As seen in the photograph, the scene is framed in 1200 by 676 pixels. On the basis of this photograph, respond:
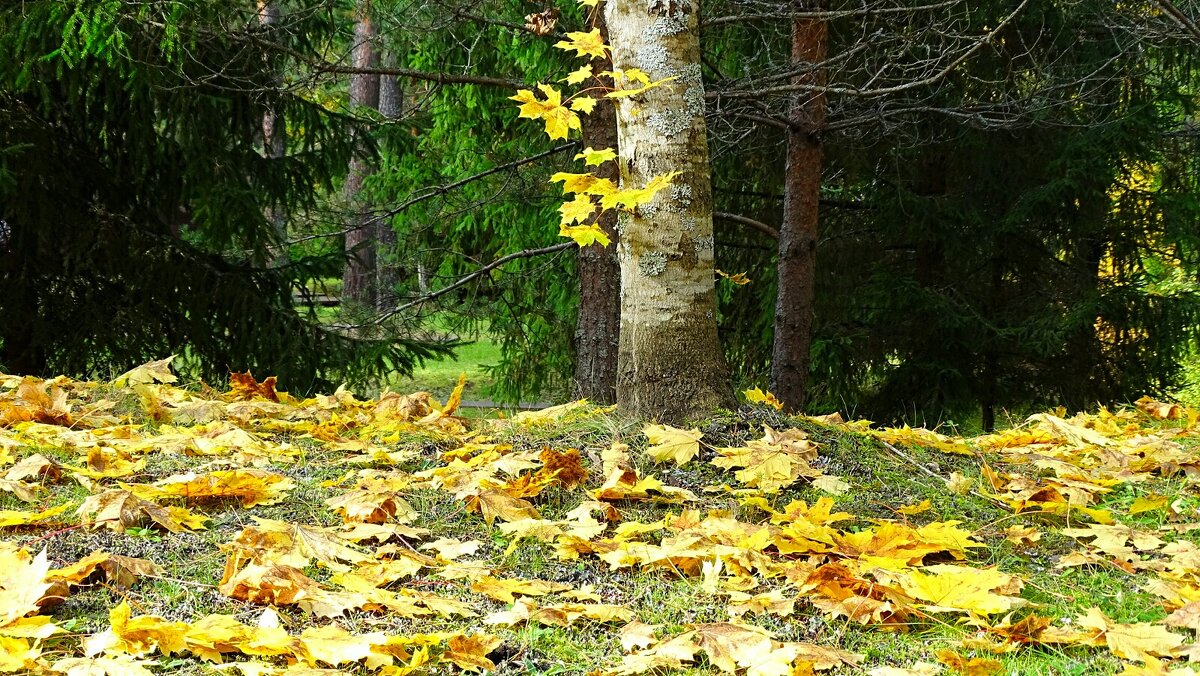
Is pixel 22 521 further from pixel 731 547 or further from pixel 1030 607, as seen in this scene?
pixel 1030 607

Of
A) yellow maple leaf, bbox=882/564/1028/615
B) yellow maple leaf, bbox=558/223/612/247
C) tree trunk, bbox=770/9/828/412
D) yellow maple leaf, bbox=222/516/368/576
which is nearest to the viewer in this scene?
yellow maple leaf, bbox=882/564/1028/615

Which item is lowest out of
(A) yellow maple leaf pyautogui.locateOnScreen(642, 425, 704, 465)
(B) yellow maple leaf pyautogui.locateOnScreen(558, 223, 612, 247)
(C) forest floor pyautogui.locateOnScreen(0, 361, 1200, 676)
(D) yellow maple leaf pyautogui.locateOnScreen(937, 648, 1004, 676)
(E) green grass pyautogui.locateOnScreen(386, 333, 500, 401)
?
(E) green grass pyautogui.locateOnScreen(386, 333, 500, 401)

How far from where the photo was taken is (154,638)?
1672mm

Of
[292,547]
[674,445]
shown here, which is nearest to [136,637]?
[292,547]

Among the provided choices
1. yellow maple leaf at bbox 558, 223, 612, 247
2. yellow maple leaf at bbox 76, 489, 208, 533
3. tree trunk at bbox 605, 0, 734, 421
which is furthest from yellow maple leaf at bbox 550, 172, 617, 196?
A: yellow maple leaf at bbox 76, 489, 208, 533

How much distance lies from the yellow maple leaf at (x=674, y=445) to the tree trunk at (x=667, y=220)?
25cm

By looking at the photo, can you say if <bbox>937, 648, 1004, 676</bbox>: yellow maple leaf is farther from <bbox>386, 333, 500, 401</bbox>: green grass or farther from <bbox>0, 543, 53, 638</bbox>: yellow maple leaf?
<bbox>386, 333, 500, 401</bbox>: green grass

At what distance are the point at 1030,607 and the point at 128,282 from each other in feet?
21.0

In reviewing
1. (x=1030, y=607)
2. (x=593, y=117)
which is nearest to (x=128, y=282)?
(x=593, y=117)

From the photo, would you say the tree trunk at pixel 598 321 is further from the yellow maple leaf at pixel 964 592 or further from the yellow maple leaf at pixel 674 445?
the yellow maple leaf at pixel 964 592

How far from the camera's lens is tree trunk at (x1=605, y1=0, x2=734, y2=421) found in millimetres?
3088

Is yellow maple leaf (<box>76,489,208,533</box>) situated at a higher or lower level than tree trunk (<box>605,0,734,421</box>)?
lower

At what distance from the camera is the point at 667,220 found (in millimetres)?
3092

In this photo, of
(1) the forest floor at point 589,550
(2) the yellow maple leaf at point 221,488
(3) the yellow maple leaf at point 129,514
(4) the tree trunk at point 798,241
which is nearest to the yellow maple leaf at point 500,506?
(1) the forest floor at point 589,550
